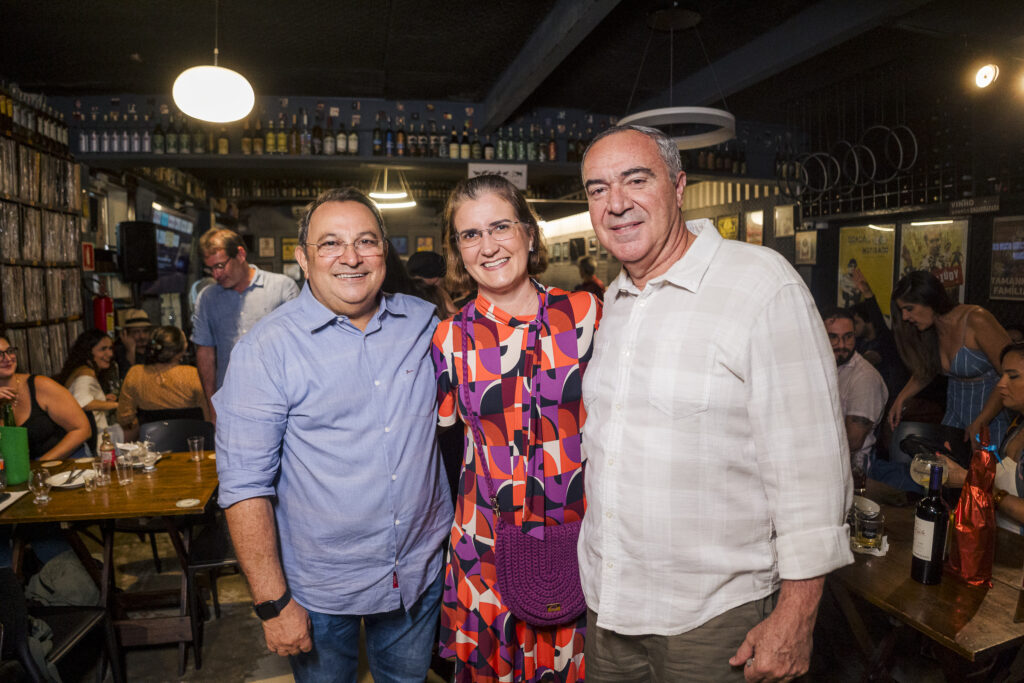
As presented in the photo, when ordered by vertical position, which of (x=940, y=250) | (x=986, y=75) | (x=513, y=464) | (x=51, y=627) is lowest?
(x=51, y=627)

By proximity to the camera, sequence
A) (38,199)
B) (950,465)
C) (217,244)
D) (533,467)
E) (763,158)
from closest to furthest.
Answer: (533,467), (950,465), (217,244), (38,199), (763,158)

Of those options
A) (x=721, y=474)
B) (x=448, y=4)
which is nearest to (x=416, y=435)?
(x=721, y=474)

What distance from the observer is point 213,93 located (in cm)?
→ 356

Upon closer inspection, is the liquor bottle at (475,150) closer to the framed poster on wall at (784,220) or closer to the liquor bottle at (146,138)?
the liquor bottle at (146,138)

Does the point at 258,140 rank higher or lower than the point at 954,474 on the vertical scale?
higher

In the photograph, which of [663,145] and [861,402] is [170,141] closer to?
[663,145]

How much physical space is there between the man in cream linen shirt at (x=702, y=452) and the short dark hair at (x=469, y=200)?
0.31m

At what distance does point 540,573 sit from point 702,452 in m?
0.53

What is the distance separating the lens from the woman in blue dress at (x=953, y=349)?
357cm

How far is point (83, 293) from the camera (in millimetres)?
5816

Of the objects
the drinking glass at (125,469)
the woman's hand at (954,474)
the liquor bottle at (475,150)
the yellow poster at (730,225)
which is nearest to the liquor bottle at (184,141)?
the liquor bottle at (475,150)

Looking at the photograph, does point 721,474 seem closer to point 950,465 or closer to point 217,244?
point 950,465

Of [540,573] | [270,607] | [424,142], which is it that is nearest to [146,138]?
[424,142]

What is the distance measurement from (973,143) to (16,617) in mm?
6520
